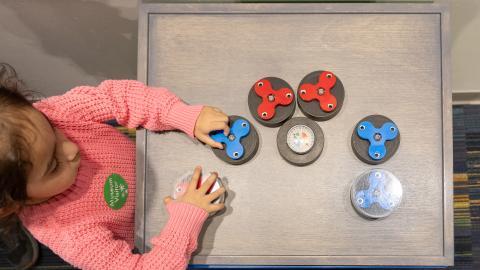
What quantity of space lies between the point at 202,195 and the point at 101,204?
17cm

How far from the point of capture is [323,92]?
65 cm

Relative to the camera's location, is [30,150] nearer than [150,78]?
Yes

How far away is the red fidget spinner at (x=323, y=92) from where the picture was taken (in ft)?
2.13

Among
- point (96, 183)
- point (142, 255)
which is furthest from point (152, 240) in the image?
point (96, 183)

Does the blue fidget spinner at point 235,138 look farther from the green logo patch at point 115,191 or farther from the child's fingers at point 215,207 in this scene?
the green logo patch at point 115,191

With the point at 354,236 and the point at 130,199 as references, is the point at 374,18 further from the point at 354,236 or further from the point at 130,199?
the point at 130,199

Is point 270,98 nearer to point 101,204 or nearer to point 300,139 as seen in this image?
point 300,139

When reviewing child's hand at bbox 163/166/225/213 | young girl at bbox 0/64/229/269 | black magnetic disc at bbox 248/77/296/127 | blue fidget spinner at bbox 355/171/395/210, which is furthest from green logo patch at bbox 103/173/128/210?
blue fidget spinner at bbox 355/171/395/210

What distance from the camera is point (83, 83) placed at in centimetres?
106

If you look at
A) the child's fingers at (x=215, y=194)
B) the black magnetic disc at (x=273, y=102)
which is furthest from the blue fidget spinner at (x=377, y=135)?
the child's fingers at (x=215, y=194)

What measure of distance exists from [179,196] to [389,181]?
31 centimetres

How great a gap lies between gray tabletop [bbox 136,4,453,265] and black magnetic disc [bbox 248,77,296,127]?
1cm

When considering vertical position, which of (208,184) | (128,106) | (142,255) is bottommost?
(142,255)

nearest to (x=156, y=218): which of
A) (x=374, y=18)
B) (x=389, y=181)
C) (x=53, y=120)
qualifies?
(x=53, y=120)
